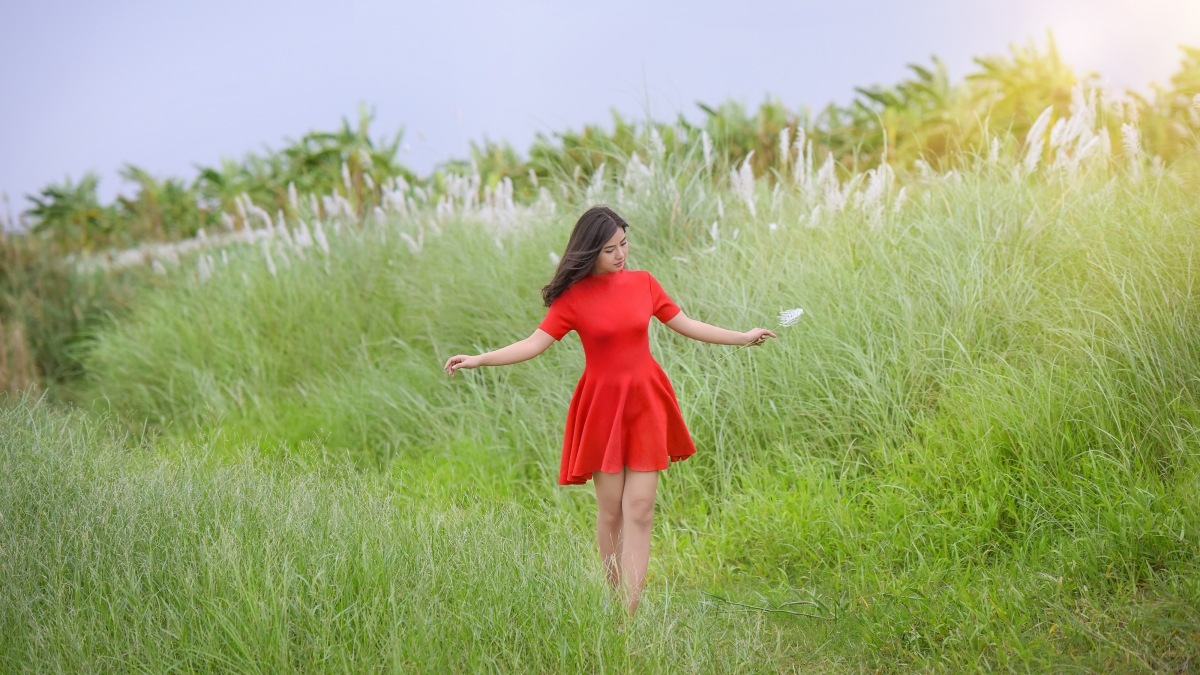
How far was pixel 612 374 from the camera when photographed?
3484mm

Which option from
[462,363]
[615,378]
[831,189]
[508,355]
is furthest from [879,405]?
[462,363]

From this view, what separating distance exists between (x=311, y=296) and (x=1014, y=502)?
552 cm

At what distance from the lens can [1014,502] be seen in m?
4.00

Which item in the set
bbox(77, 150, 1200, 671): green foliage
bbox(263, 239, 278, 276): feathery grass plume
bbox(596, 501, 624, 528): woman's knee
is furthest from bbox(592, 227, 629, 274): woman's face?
bbox(263, 239, 278, 276): feathery grass plume

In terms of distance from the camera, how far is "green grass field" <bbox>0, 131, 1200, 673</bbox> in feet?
10.2

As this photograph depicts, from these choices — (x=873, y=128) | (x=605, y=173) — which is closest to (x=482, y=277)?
(x=605, y=173)

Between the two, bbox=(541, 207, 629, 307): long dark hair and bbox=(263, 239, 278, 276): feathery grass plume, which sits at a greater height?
bbox=(541, 207, 629, 307): long dark hair

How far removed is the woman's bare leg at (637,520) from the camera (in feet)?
11.4

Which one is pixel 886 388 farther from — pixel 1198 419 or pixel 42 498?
pixel 42 498

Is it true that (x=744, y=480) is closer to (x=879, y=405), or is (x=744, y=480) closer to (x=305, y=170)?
(x=879, y=405)

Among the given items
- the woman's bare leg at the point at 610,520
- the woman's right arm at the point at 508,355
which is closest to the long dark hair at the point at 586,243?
the woman's right arm at the point at 508,355

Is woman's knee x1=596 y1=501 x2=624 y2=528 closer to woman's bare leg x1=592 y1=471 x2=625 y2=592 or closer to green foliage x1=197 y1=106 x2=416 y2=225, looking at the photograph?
woman's bare leg x1=592 y1=471 x2=625 y2=592

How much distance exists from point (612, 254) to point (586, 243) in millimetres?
103

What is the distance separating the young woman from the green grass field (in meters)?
0.33
